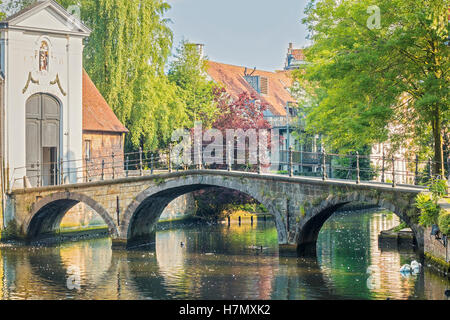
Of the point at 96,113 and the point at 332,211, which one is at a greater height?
the point at 96,113

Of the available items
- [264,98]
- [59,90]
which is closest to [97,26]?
[59,90]

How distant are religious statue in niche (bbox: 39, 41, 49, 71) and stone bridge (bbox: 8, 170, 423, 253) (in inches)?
184

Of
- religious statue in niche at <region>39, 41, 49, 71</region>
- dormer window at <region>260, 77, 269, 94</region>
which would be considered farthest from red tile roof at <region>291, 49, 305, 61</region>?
A: religious statue in niche at <region>39, 41, 49, 71</region>

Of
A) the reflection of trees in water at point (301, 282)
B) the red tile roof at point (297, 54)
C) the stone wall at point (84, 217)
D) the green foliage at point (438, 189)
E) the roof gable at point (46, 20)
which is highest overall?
the red tile roof at point (297, 54)

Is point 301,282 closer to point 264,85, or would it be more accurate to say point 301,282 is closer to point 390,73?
point 390,73

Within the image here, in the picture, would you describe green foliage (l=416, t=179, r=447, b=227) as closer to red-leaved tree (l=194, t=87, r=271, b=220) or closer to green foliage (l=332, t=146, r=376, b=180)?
green foliage (l=332, t=146, r=376, b=180)

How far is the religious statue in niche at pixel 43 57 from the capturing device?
27.8 meters

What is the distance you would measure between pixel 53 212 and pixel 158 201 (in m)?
4.26

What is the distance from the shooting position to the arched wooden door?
27906 millimetres

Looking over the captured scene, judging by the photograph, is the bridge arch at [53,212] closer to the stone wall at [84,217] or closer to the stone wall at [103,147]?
the stone wall at [84,217]

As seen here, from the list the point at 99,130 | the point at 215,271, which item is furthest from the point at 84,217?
the point at 215,271

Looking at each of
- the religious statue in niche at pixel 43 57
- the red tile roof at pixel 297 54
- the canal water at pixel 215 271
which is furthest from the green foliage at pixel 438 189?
the red tile roof at pixel 297 54

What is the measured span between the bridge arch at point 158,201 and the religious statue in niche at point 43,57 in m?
6.51

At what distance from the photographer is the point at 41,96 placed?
28.1 metres
